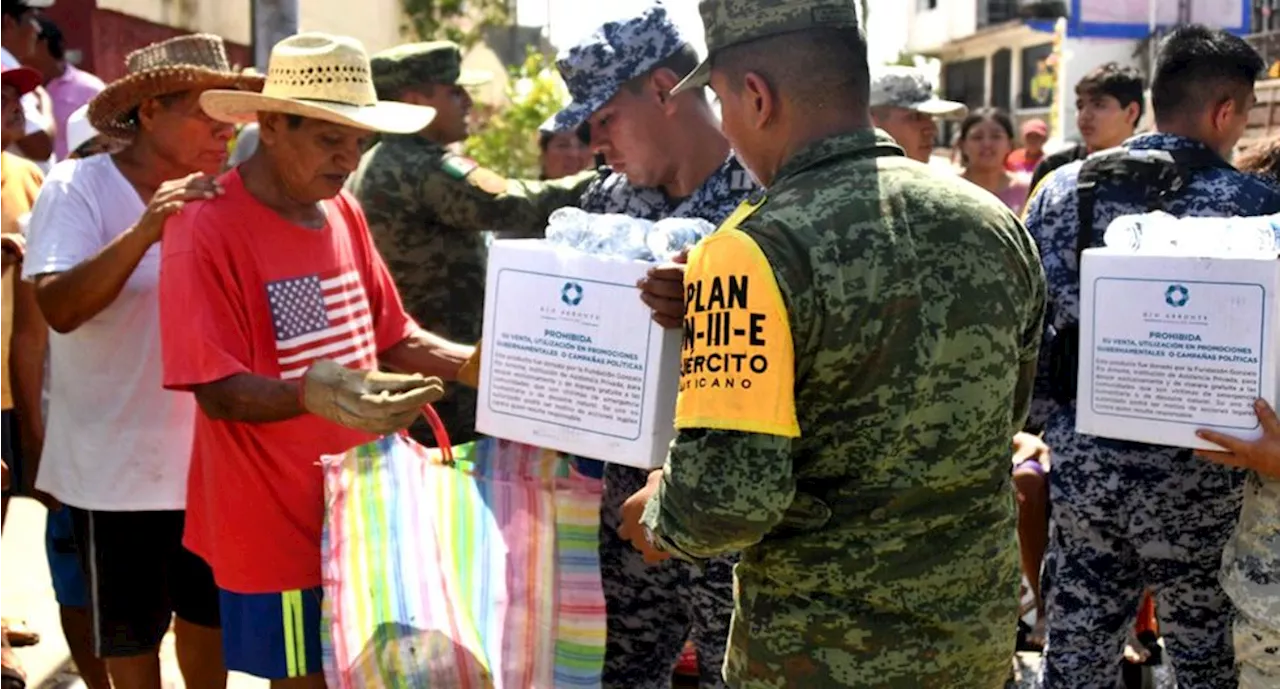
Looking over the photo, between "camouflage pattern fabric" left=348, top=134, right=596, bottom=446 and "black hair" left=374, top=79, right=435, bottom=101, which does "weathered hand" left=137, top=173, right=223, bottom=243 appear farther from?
"black hair" left=374, top=79, right=435, bottom=101

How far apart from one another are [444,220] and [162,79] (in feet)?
3.59

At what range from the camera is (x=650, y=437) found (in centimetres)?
243

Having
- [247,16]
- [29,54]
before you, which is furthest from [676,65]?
[247,16]

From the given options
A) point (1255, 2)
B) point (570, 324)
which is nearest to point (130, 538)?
point (570, 324)

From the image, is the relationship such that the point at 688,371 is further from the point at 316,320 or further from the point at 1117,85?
the point at 1117,85

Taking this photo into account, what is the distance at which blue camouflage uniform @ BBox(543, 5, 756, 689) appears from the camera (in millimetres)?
2922

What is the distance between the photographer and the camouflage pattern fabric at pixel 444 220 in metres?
4.09

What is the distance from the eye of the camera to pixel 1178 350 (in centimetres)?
268

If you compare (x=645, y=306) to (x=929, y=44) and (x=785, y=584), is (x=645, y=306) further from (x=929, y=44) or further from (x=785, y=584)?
(x=929, y=44)

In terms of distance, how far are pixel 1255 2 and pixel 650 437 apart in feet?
92.4

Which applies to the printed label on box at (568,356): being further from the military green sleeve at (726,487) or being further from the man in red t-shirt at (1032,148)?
the man in red t-shirt at (1032,148)

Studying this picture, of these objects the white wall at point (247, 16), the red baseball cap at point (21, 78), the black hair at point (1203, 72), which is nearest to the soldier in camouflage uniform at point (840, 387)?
the black hair at point (1203, 72)

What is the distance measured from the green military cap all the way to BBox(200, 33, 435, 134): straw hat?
1133 millimetres

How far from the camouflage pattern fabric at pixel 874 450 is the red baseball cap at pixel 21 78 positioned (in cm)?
293
